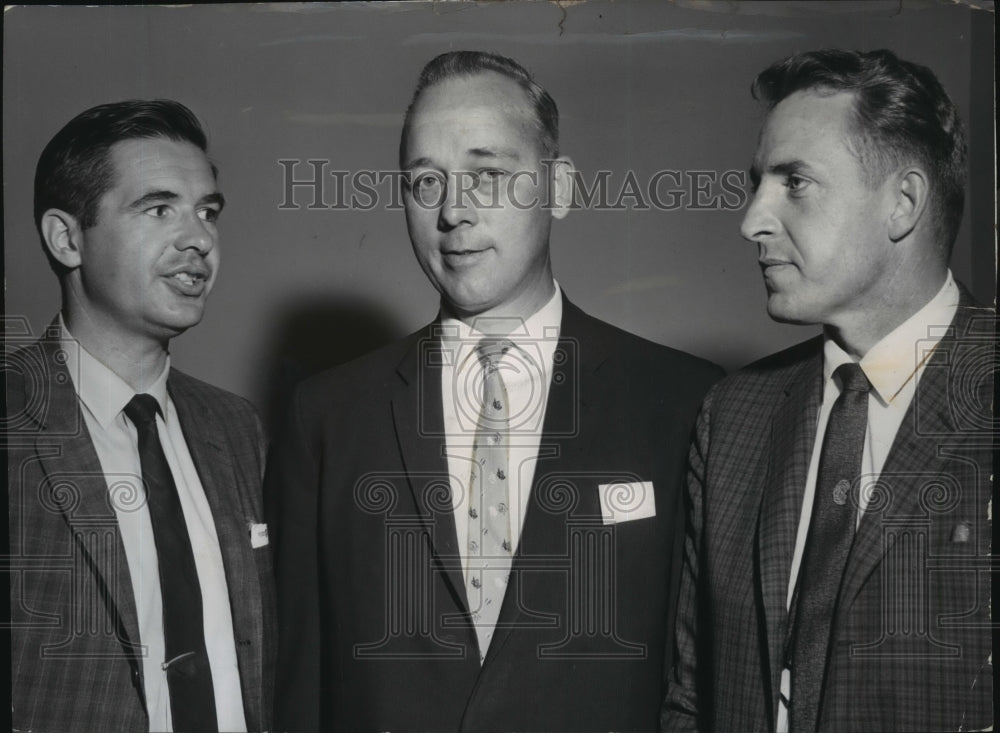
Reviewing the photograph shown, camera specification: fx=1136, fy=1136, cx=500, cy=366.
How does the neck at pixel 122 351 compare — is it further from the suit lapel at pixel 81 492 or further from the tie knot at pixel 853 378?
the tie knot at pixel 853 378

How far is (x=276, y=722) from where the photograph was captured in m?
2.45

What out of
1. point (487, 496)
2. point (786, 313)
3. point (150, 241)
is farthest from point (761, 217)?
point (150, 241)

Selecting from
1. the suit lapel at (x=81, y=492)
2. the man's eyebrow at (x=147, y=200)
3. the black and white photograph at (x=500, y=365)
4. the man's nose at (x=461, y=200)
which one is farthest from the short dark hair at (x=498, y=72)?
the suit lapel at (x=81, y=492)

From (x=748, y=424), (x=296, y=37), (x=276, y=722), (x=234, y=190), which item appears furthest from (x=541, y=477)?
(x=296, y=37)

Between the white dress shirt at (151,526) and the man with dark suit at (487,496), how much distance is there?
4.8 inches

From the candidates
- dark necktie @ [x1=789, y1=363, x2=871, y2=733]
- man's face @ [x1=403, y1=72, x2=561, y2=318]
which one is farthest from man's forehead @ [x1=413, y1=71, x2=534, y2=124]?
dark necktie @ [x1=789, y1=363, x2=871, y2=733]

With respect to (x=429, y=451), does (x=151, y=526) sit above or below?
below

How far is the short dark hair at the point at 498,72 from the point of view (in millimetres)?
2471

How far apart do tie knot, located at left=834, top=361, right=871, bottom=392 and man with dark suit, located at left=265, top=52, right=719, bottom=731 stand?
0.95 feet

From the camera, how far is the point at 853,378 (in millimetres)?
2225

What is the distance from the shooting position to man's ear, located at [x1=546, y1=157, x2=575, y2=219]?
2.48 metres

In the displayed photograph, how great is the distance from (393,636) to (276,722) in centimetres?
33

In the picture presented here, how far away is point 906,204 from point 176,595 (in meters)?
1.71

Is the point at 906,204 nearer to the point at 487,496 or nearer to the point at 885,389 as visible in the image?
the point at 885,389
